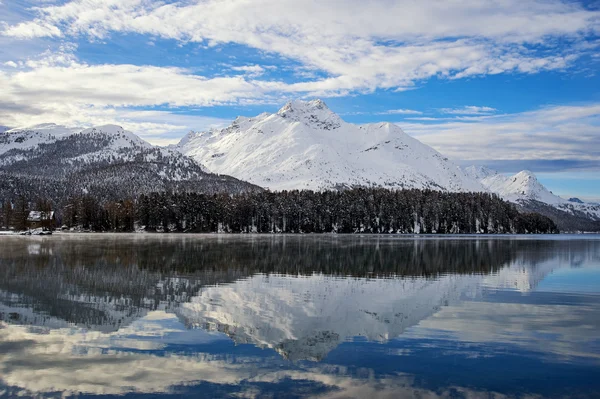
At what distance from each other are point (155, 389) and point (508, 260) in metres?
55.9

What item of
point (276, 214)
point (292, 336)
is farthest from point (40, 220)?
point (292, 336)

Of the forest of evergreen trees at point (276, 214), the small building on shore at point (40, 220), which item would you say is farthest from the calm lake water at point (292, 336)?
the small building on shore at point (40, 220)

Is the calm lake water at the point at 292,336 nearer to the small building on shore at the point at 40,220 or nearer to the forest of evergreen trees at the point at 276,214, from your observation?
the forest of evergreen trees at the point at 276,214

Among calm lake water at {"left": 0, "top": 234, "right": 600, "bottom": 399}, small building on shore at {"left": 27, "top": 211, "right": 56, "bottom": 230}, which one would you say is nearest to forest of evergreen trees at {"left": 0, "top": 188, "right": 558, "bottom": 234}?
small building on shore at {"left": 27, "top": 211, "right": 56, "bottom": 230}

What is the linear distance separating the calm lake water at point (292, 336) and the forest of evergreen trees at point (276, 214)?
138451mm

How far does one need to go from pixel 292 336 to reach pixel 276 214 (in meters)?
164

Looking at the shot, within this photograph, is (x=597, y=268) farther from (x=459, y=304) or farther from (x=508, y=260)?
(x=459, y=304)

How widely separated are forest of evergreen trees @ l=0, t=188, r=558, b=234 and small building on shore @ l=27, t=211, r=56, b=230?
3661 mm

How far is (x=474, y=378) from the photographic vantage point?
16.4m

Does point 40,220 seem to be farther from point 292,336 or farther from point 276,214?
point 292,336

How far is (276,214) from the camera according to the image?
186 meters

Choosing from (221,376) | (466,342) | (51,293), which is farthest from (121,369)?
(51,293)

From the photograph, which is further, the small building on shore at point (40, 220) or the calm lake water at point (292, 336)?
the small building on shore at point (40, 220)

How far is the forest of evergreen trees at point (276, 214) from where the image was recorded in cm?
17725
